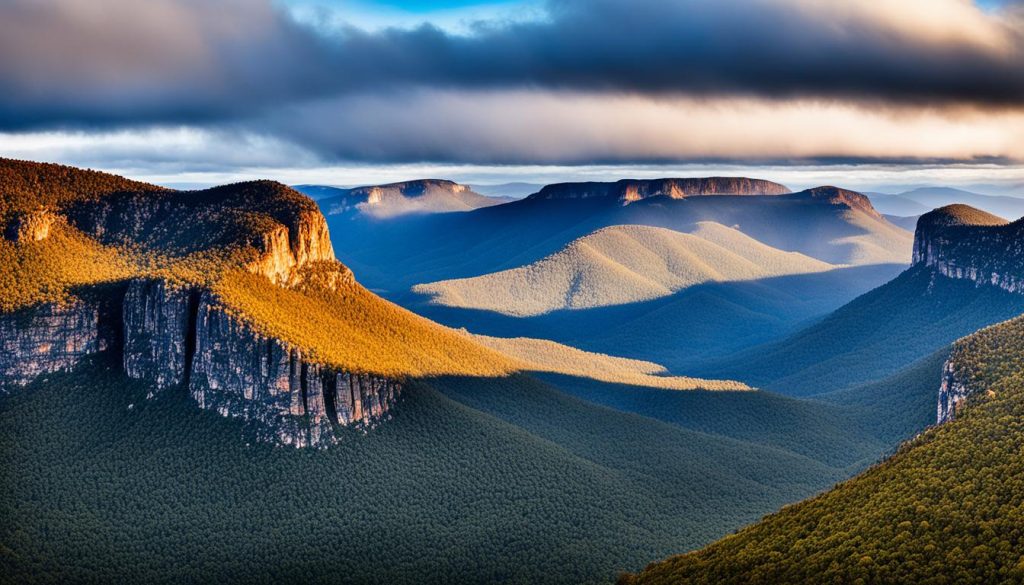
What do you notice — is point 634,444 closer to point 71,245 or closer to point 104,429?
point 104,429

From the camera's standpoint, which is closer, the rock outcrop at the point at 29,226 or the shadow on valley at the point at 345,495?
the shadow on valley at the point at 345,495

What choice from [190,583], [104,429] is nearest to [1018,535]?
[190,583]

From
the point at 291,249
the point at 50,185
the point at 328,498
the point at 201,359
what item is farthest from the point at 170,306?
the point at 50,185

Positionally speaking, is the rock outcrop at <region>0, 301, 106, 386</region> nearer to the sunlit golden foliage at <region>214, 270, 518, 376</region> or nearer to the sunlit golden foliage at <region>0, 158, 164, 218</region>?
the sunlit golden foliage at <region>214, 270, 518, 376</region>

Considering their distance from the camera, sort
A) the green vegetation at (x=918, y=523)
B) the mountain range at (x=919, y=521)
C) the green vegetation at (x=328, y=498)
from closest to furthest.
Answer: the green vegetation at (x=918, y=523), the mountain range at (x=919, y=521), the green vegetation at (x=328, y=498)

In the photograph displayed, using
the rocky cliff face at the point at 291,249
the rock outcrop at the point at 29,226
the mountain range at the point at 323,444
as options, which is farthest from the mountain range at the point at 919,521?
the rock outcrop at the point at 29,226

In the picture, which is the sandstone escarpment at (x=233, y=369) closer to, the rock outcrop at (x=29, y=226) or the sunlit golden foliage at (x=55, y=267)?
the sunlit golden foliage at (x=55, y=267)

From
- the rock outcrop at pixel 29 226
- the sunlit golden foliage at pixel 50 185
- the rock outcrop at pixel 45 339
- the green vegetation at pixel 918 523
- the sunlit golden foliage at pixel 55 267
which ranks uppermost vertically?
the sunlit golden foliage at pixel 50 185
